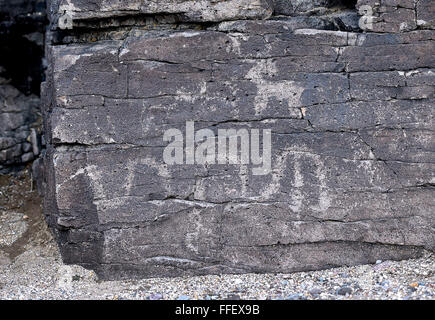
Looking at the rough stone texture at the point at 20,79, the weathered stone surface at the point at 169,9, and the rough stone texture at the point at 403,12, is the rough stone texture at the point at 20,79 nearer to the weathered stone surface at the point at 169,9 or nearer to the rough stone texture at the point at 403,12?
the weathered stone surface at the point at 169,9

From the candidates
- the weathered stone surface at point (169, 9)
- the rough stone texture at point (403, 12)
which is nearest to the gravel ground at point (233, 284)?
the rough stone texture at point (403, 12)

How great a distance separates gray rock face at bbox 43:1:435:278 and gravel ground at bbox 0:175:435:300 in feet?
0.33

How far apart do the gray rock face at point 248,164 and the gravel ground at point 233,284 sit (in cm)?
10

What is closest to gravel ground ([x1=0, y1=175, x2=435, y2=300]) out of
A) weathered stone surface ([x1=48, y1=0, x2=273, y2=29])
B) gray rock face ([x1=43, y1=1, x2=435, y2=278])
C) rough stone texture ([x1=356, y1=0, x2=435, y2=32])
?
gray rock face ([x1=43, y1=1, x2=435, y2=278])

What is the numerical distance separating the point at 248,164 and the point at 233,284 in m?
0.93

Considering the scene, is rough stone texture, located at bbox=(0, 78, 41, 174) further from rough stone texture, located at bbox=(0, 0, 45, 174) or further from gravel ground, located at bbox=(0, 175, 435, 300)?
gravel ground, located at bbox=(0, 175, 435, 300)

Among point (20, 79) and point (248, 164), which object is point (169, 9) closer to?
point (248, 164)

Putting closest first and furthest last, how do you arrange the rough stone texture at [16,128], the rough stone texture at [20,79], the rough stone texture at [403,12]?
the rough stone texture at [403,12]
the rough stone texture at [20,79]
the rough stone texture at [16,128]

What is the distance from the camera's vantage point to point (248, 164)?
14.6 feet

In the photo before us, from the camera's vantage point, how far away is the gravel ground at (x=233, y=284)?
418cm

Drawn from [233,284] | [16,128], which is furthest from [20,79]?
[233,284]

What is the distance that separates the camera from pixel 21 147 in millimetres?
6480

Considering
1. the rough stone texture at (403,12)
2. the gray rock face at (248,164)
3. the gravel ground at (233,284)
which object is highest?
the rough stone texture at (403,12)

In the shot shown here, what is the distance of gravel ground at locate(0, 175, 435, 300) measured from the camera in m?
4.18
